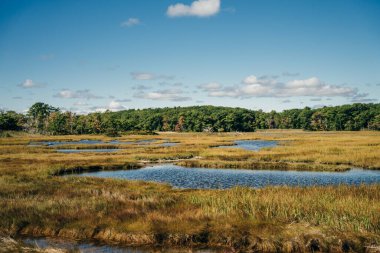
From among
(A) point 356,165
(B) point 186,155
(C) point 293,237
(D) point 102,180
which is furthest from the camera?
(B) point 186,155

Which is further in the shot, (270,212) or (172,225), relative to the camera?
(270,212)

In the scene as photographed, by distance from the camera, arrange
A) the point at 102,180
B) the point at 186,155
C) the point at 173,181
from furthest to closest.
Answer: the point at 186,155, the point at 173,181, the point at 102,180

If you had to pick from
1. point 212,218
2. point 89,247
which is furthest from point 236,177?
point 89,247

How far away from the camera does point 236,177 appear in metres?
40.9

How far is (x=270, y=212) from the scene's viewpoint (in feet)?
66.8

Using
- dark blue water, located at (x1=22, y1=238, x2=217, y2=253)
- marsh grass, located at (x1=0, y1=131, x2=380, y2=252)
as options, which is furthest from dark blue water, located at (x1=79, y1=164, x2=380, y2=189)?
dark blue water, located at (x1=22, y1=238, x2=217, y2=253)

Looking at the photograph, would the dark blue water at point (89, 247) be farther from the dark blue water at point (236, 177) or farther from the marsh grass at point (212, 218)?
the dark blue water at point (236, 177)

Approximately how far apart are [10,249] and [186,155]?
49.6 m

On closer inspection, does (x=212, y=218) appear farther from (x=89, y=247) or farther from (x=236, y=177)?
(x=236, y=177)

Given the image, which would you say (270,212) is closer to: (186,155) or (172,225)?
(172,225)

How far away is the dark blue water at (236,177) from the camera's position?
3659cm

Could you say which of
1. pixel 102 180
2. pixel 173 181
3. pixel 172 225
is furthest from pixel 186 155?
pixel 172 225

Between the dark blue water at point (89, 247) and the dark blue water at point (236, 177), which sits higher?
the dark blue water at point (89, 247)

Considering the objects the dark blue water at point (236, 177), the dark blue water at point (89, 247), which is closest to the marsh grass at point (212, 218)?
the dark blue water at point (89, 247)
